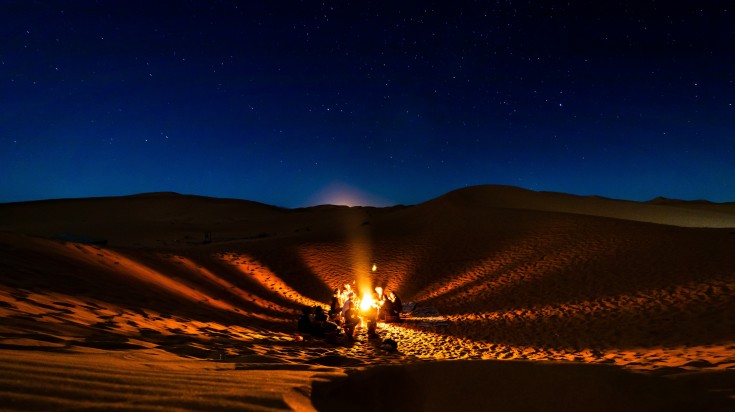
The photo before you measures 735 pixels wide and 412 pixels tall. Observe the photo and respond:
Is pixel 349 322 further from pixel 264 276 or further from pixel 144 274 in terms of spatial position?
pixel 264 276

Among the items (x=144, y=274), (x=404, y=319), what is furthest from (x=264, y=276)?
(x=404, y=319)

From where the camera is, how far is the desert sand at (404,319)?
3.47 meters

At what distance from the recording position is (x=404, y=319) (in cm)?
1412

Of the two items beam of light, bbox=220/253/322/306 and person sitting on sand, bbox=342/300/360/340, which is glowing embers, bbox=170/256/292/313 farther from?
person sitting on sand, bbox=342/300/360/340

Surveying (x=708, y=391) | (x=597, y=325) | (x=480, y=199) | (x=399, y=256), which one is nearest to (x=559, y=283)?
(x=597, y=325)

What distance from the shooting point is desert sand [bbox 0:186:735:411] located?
3.47 metres

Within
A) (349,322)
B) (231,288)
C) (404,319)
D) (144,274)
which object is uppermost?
(144,274)

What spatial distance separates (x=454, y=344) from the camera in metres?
11.0

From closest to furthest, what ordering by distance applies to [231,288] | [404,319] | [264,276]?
[404,319] → [231,288] → [264,276]

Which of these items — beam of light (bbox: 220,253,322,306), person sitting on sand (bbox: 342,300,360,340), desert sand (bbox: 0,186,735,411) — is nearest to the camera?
desert sand (bbox: 0,186,735,411)

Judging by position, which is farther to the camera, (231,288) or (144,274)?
(231,288)

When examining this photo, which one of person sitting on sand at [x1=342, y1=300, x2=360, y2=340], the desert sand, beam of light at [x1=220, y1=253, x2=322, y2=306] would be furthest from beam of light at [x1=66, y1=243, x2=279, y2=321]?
beam of light at [x1=220, y1=253, x2=322, y2=306]

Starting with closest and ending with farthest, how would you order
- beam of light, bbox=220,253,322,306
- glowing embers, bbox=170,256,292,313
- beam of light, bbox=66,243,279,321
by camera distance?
beam of light, bbox=66,243,279,321, glowing embers, bbox=170,256,292,313, beam of light, bbox=220,253,322,306

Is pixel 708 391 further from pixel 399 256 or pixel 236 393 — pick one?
pixel 399 256
